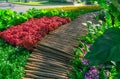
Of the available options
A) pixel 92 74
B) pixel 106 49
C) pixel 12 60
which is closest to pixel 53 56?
pixel 12 60

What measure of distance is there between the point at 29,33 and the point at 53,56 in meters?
2.29

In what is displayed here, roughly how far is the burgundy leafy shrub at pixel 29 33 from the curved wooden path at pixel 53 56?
0.75 feet

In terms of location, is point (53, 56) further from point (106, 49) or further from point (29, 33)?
point (106, 49)

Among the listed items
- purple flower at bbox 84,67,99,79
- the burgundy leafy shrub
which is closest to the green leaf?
purple flower at bbox 84,67,99,79

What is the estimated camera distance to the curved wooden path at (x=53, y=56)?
7734 mm

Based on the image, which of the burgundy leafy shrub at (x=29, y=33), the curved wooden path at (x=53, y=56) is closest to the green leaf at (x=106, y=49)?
the curved wooden path at (x=53, y=56)

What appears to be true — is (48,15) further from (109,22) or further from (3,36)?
(109,22)

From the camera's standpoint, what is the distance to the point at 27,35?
1077 cm

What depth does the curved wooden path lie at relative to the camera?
7.73m

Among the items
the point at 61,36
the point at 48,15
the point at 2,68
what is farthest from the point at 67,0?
the point at 2,68

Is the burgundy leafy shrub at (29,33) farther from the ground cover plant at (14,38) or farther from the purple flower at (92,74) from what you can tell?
the purple flower at (92,74)

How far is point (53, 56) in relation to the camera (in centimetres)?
895

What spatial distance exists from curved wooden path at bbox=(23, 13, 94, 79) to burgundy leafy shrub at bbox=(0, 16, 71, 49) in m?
0.23

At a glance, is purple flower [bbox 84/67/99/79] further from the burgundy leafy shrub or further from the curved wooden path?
the burgundy leafy shrub
